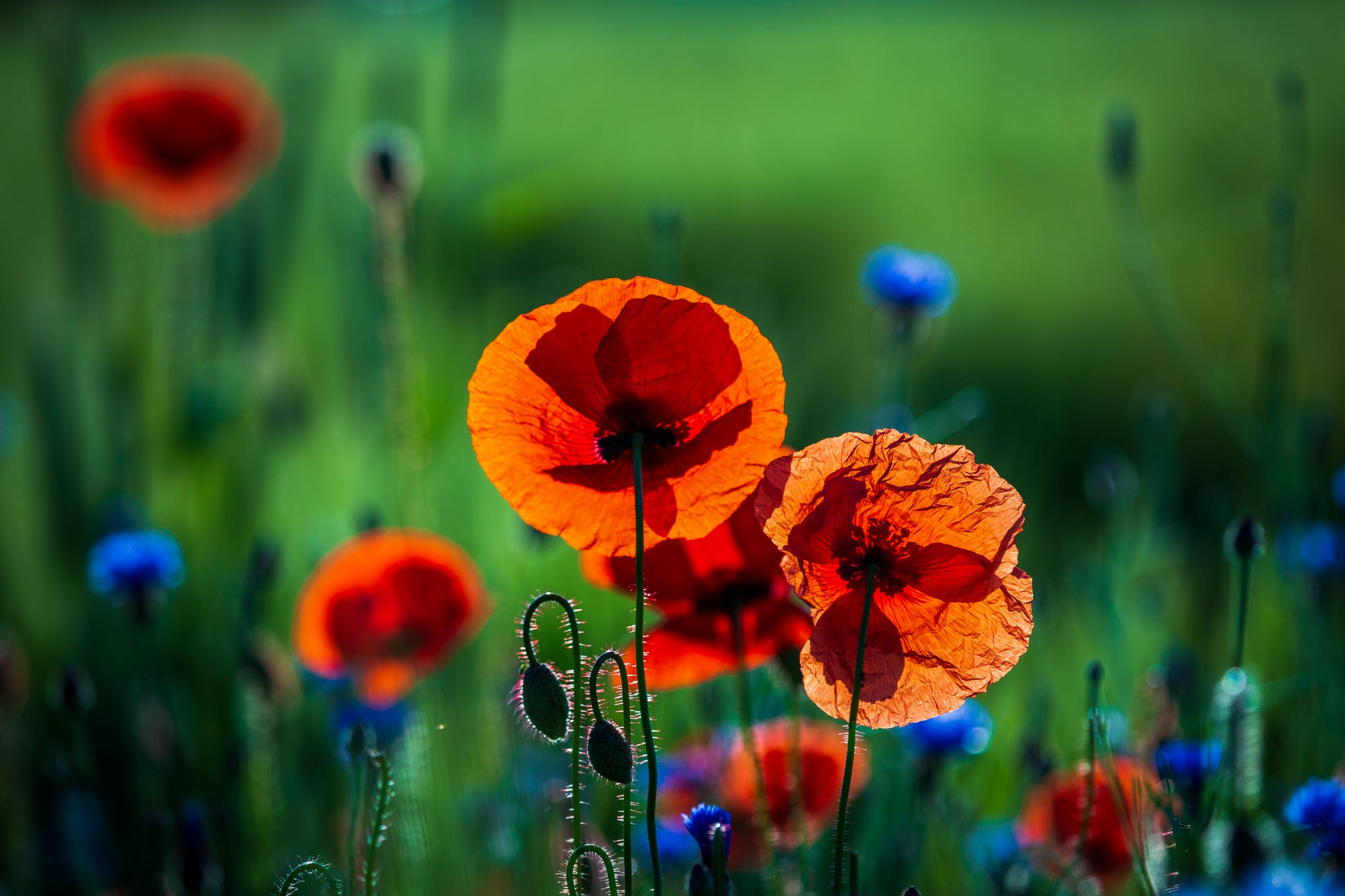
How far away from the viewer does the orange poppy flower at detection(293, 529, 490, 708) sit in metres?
0.82

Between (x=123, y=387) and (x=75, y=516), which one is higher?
(x=123, y=387)

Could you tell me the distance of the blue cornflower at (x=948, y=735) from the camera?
28.4 inches

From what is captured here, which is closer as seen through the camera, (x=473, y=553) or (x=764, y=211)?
(x=473, y=553)

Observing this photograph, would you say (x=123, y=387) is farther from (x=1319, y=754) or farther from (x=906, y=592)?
(x=1319, y=754)

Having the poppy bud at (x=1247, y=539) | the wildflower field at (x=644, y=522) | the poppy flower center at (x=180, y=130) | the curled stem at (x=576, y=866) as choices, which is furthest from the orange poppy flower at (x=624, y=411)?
the poppy flower center at (x=180, y=130)

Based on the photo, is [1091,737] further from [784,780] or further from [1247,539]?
[784,780]

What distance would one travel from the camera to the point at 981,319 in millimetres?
1930

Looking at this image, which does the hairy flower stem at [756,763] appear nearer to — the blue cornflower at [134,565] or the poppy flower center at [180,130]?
the blue cornflower at [134,565]

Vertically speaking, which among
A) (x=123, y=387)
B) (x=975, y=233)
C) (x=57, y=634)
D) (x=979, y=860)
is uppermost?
(x=975, y=233)

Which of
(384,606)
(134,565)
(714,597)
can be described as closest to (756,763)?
(714,597)

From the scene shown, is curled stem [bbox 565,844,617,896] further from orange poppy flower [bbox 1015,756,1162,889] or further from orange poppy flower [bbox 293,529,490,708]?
orange poppy flower [bbox 293,529,490,708]

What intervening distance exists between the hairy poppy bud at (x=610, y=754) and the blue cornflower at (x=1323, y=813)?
11.7 inches

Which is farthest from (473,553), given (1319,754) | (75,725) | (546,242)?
(546,242)

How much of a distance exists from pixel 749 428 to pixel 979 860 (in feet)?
1.48
